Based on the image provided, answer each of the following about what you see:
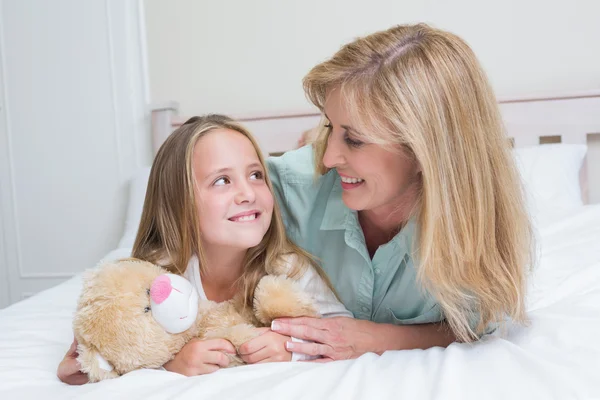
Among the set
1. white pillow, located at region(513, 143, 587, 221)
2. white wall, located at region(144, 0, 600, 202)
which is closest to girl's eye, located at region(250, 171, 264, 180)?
white pillow, located at region(513, 143, 587, 221)

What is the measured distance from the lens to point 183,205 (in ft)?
3.42

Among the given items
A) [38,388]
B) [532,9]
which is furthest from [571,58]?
[38,388]

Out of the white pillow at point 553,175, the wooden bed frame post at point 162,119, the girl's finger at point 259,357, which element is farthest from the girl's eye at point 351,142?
the wooden bed frame post at point 162,119

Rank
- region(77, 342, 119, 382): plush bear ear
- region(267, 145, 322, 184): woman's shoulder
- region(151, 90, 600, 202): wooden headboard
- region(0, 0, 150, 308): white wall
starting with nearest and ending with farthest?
region(77, 342, 119, 382): plush bear ear < region(267, 145, 322, 184): woman's shoulder < region(151, 90, 600, 202): wooden headboard < region(0, 0, 150, 308): white wall

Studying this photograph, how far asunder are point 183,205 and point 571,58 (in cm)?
164

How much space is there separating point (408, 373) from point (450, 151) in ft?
1.24

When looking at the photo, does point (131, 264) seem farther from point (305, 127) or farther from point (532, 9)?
point (532, 9)

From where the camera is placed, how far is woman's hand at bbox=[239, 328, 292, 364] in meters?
0.90

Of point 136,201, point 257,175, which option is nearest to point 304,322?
point 257,175

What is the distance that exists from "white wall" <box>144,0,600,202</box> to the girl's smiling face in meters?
1.10

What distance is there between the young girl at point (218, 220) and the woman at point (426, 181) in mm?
160

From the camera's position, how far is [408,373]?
764mm

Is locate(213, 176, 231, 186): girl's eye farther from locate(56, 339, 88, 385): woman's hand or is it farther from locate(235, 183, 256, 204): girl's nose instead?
locate(56, 339, 88, 385): woman's hand

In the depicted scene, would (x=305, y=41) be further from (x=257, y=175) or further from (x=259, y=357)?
(x=259, y=357)
